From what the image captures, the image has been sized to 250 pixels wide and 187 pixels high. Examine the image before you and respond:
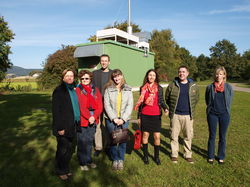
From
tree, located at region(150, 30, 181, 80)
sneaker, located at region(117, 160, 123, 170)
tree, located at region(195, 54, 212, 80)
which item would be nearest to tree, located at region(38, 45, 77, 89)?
tree, located at region(150, 30, 181, 80)

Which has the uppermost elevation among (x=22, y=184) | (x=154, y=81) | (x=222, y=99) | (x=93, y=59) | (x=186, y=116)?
(x=93, y=59)

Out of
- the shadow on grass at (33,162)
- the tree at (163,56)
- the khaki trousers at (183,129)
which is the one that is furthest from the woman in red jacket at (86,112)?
the tree at (163,56)

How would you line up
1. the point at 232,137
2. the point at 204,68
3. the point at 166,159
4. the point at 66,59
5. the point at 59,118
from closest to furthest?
1. the point at 59,118
2. the point at 166,159
3. the point at 232,137
4. the point at 66,59
5. the point at 204,68

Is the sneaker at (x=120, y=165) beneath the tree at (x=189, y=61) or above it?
beneath

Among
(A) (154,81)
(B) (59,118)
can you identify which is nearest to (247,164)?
(A) (154,81)

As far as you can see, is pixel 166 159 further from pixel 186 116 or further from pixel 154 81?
pixel 154 81

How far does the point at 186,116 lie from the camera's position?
13.2ft

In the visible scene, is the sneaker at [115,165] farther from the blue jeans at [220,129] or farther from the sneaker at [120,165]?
the blue jeans at [220,129]

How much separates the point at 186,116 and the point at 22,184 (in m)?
3.32

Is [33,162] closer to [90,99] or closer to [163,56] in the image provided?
[90,99]

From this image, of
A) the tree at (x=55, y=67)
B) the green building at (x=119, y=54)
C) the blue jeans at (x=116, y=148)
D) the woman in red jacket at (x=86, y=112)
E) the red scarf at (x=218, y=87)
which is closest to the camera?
the woman in red jacket at (x=86, y=112)

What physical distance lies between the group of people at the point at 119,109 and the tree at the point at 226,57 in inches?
2611

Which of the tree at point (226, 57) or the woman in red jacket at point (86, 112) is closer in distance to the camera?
the woman in red jacket at point (86, 112)

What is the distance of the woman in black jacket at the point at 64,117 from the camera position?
3213mm
